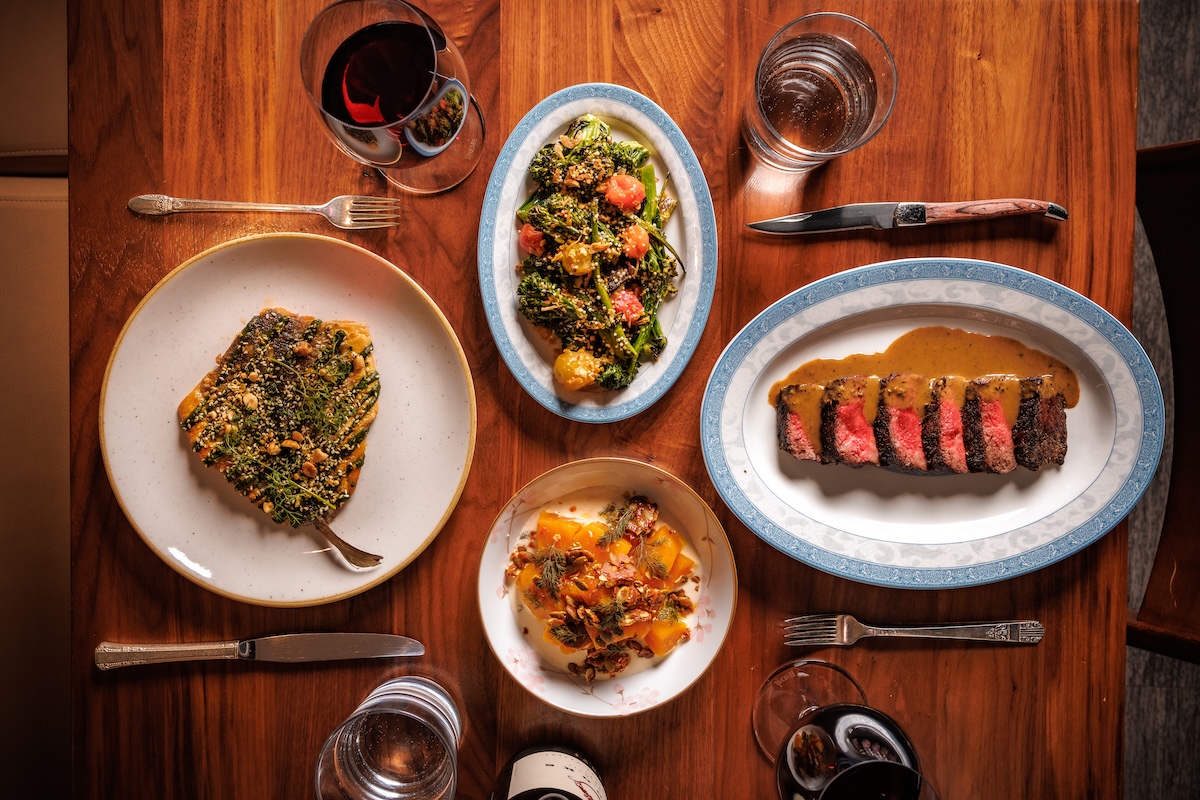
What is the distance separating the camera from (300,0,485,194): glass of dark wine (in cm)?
172

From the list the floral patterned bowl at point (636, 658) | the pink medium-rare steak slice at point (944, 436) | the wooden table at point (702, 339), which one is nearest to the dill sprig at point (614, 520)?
the floral patterned bowl at point (636, 658)

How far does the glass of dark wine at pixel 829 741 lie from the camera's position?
1.71 metres

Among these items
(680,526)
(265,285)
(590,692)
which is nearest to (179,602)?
(265,285)

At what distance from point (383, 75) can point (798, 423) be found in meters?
1.56

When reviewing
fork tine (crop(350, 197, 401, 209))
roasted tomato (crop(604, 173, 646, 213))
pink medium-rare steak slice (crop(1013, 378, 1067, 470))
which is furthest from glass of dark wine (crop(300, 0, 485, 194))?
pink medium-rare steak slice (crop(1013, 378, 1067, 470))

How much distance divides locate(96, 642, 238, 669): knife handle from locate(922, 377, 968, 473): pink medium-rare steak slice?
224 cm

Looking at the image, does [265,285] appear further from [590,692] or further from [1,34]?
[590,692]

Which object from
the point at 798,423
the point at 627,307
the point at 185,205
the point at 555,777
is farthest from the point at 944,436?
the point at 185,205

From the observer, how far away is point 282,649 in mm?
2021

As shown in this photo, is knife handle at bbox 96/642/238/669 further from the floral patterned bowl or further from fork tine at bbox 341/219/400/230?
fork tine at bbox 341/219/400/230

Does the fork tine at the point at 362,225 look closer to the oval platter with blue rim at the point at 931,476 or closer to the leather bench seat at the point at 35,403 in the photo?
the leather bench seat at the point at 35,403

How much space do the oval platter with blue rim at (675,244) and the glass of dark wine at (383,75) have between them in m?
0.25

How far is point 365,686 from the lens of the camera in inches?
81.7

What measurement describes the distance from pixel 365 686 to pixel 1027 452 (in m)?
2.21
